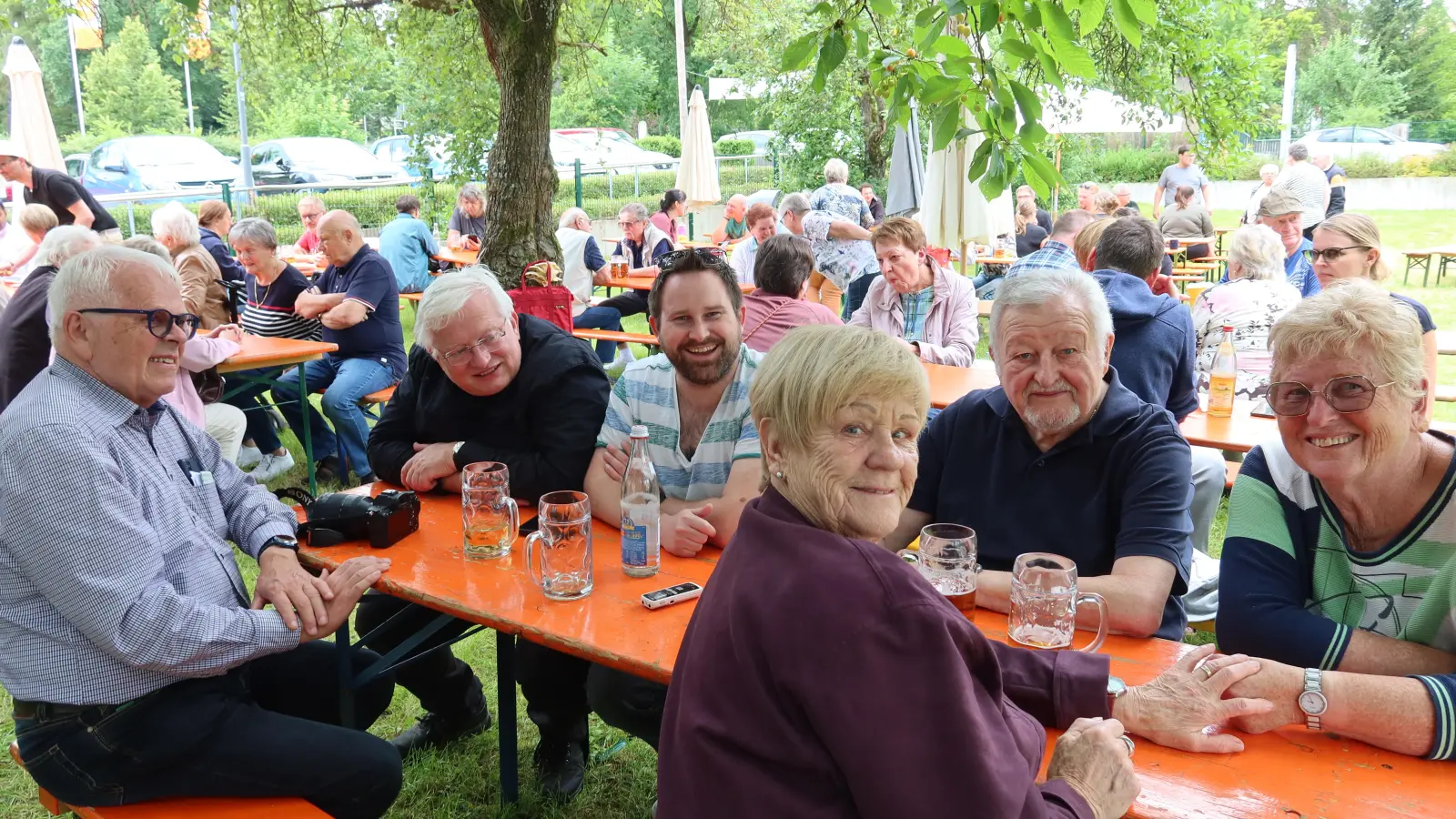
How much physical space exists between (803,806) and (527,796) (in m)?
A: 2.03

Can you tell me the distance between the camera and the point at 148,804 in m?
2.10

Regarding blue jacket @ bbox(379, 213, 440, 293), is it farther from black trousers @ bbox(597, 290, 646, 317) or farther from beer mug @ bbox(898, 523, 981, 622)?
beer mug @ bbox(898, 523, 981, 622)

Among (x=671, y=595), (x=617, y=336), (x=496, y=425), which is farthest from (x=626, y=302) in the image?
(x=671, y=595)

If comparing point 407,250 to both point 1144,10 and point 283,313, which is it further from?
point 1144,10

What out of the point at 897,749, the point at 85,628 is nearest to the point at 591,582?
the point at 85,628

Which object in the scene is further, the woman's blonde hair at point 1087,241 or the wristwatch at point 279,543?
the woman's blonde hair at point 1087,241

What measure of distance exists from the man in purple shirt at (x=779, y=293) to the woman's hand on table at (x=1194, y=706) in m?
3.61

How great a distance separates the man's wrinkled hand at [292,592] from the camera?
7.45 ft

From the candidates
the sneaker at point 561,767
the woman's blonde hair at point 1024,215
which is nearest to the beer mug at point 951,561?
the sneaker at point 561,767

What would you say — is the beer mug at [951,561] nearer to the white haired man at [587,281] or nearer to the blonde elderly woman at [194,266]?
the blonde elderly woman at [194,266]

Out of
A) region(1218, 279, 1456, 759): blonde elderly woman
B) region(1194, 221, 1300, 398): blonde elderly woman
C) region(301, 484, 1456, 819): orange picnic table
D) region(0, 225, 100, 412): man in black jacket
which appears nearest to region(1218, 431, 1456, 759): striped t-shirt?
region(1218, 279, 1456, 759): blonde elderly woman

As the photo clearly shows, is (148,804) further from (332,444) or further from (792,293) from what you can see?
(332,444)

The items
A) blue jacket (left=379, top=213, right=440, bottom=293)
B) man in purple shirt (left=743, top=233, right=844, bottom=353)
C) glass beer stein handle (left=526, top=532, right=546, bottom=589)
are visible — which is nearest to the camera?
glass beer stein handle (left=526, top=532, right=546, bottom=589)

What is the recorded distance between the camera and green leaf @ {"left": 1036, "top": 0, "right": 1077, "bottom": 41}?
234cm
